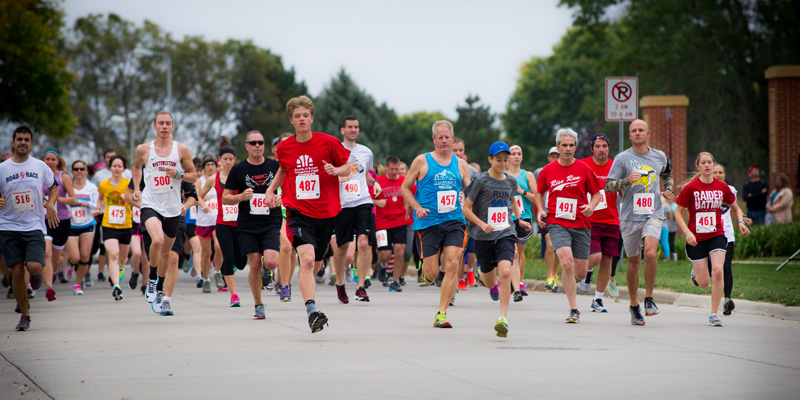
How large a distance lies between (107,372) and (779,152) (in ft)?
83.9

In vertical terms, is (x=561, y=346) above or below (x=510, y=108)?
below

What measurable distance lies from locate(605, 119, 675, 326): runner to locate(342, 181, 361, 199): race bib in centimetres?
400

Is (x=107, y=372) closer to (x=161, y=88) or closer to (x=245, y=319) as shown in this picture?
(x=245, y=319)

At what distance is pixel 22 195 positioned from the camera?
418 inches

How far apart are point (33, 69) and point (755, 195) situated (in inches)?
931

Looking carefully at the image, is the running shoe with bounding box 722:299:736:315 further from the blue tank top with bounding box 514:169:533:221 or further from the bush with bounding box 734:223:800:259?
the bush with bounding box 734:223:800:259

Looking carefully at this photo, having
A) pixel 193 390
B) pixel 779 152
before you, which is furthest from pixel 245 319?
pixel 779 152

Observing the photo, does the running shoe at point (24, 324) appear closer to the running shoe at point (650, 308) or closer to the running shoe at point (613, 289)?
→ the running shoe at point (650, 308)

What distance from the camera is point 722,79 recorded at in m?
40.6

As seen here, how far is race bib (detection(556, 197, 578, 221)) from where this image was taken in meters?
10.8

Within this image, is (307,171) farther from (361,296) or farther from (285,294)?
(361,296)

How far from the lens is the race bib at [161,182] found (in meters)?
11.3

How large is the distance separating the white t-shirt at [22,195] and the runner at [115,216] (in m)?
4.59

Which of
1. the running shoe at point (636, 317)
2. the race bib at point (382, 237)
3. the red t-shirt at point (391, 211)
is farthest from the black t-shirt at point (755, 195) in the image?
the running shoe at point (636, 317)
